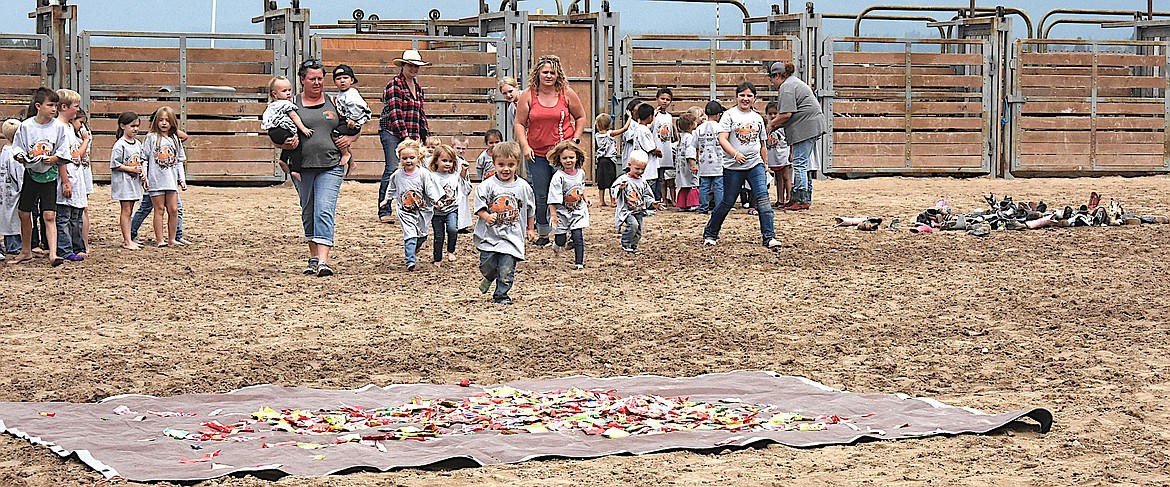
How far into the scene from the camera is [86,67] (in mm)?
18109

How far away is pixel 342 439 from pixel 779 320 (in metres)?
4.34

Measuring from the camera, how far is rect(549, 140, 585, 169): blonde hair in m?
11.5

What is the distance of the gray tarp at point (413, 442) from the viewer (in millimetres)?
5371

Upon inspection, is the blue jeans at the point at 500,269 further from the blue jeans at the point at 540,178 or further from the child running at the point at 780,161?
the child running at the point at 780,161

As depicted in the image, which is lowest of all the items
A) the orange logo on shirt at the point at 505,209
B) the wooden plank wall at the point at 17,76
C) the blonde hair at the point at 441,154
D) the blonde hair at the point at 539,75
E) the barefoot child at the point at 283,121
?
the orange logo on shirt at the point at 505,209

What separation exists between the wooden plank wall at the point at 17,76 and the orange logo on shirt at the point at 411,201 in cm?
848

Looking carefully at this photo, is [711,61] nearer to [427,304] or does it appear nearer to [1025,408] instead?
[427,304]

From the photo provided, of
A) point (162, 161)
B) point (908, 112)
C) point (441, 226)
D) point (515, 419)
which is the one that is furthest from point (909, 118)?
point (515, 419)

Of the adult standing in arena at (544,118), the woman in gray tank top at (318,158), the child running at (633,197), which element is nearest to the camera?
the woman in gray tank top at (318,158)

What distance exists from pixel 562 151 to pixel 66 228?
4.24 metres

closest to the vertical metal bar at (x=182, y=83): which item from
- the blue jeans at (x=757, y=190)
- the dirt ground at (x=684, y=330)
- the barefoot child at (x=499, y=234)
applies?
the dirt ground at (x=684, y=330)

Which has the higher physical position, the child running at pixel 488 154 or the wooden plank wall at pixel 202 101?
the wooden plank wall at pixel 202 101

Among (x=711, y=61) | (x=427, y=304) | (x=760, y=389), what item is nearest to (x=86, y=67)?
(x=711, y=61)

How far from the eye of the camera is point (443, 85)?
19781 mm
